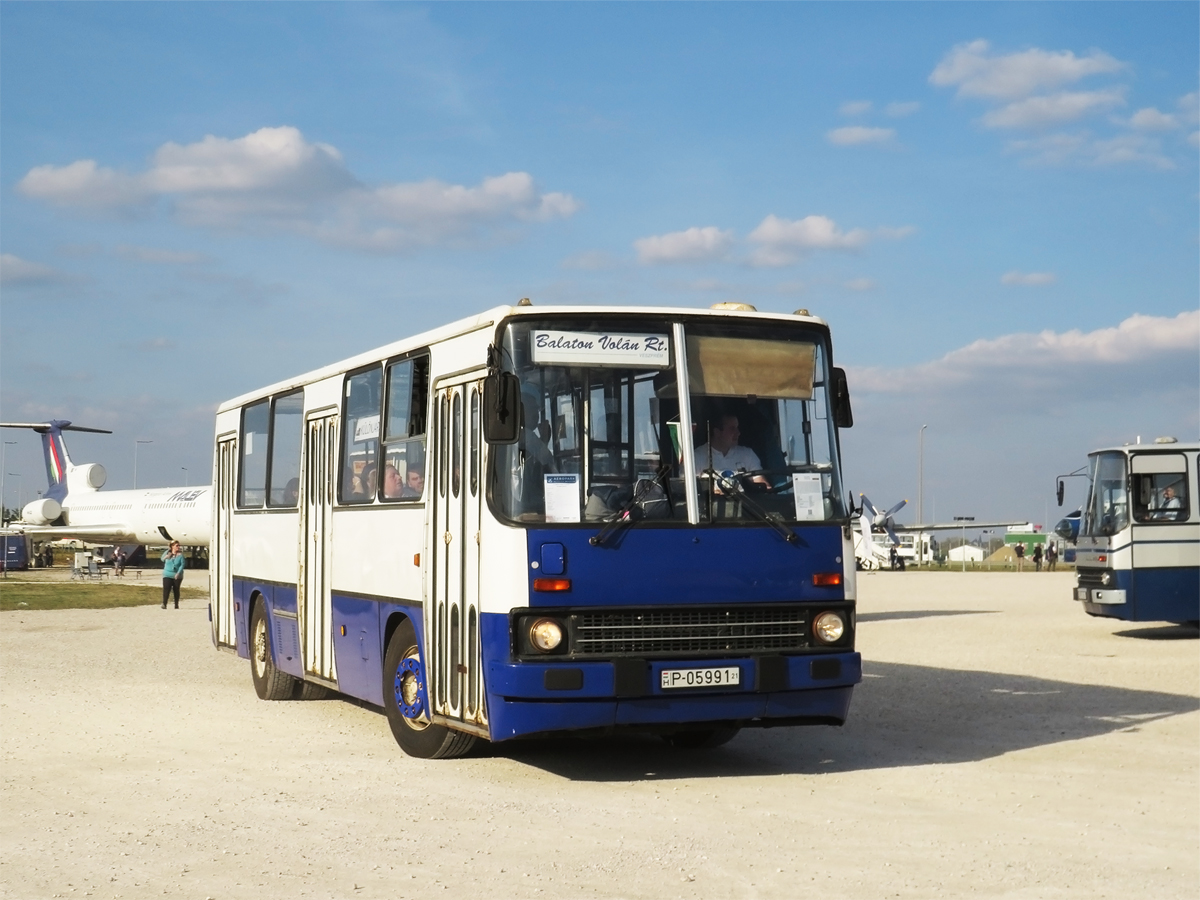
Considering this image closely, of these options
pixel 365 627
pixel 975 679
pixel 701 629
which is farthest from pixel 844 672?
pixel 975 679

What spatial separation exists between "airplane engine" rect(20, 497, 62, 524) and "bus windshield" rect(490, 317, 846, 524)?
80.8 metres

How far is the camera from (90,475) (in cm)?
9075

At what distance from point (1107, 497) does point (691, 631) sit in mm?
16833

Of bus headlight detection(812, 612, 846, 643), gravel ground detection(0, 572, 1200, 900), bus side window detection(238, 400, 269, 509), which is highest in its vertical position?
bus side window detection(238, 400, 269, 509)

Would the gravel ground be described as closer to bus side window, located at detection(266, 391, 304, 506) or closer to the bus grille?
the bus grille

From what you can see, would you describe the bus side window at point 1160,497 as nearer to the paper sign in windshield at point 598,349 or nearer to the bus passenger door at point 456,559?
the paper sign in windshield at point 598,349

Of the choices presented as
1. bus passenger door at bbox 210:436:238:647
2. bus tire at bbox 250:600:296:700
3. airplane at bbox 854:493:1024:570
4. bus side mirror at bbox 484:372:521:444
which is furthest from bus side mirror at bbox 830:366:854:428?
airplane at bbox 854:493:1024:570

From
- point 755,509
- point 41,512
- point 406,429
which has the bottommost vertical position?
point 755,509

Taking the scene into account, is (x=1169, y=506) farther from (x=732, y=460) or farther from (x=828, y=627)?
(x=732, y=460)

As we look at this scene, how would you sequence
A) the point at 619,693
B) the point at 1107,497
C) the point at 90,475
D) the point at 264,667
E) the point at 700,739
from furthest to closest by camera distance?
1. the point at 90,475
2. the point at 1107,497
3. the point at 264,667
4. the point at 700,739
5. the point at 619,693

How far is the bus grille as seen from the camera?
9.77 metres

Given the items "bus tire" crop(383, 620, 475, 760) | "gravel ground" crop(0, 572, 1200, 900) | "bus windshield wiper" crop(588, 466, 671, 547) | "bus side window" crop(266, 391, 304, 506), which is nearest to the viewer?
"gravel ground" crop(0, 572, 1200, 900)

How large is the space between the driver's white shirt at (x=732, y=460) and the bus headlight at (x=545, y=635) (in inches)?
54.8

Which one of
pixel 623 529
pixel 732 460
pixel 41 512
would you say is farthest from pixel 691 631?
pixel 41 512
